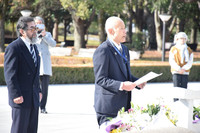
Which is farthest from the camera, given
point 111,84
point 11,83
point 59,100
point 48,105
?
point 59,100

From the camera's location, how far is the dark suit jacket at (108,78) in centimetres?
445

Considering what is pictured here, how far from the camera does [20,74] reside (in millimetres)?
4824

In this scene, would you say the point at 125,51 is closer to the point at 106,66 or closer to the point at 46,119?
the point at 106,66

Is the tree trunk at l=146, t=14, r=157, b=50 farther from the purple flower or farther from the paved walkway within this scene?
the purple flower

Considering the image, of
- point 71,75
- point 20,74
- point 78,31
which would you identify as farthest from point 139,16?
point 20,74

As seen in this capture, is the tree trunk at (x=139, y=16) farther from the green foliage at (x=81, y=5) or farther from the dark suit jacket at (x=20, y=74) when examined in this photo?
the dark suit jacket at (x=20, y=74)

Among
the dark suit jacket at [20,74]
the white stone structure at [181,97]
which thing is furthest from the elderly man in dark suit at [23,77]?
the white stone structure at [181,97]

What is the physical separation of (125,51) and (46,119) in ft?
12.6

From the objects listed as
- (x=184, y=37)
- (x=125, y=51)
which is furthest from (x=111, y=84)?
(x=184, y=37)

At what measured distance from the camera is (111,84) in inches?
173

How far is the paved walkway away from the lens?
7410 millimetres

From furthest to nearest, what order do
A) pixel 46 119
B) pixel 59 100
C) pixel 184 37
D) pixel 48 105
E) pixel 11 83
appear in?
pixel 59 100
pixel 48 105
pixel 184 37
pixel 46 119
pixel 11 83

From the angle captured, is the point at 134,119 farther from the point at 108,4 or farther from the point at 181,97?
the point at 108,4

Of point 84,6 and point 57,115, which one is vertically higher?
point 84,6
